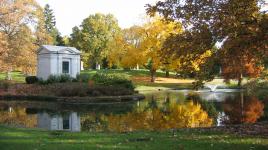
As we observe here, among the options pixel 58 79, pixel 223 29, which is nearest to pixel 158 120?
pixel 223 29

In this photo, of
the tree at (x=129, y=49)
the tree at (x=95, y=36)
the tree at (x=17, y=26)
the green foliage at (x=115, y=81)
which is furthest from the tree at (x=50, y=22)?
the green foliage at (x=115, y=81)

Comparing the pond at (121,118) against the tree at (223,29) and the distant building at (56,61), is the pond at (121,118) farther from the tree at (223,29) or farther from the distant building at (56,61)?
the distant building at (56,61)

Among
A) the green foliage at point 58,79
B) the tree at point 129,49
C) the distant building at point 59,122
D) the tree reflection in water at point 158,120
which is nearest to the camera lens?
the tree reflection in water at point 158,120

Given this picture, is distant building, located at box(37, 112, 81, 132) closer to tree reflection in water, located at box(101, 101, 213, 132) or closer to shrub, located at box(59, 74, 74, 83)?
tree reflection in water, located at box(101, 101, 213, 132)

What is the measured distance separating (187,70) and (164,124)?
21.8ft

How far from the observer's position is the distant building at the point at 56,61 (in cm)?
4494

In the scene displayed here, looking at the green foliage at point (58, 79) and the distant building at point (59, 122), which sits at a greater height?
the green foliage at point (58, 79)

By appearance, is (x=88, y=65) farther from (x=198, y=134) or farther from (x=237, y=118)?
(x=198, y=134)

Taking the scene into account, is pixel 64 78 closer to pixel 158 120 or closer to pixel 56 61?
pixel 56 61

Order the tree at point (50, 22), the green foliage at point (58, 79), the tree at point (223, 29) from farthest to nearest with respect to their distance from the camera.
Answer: the tree at point (50, 22) < the green foliage at point (58, 79) < the tree at point (223, 29)

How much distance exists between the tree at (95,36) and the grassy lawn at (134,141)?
64.8 metres

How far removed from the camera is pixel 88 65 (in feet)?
298

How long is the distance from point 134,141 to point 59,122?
10.2 meters

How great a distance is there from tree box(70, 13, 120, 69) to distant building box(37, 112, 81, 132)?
53.9 meters
